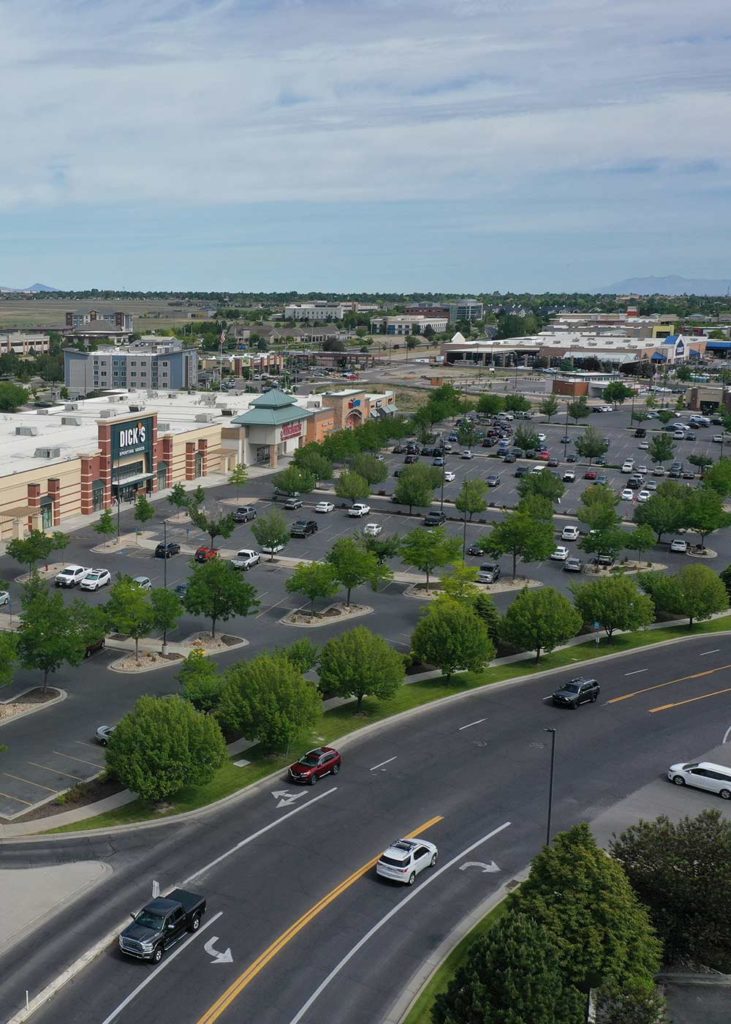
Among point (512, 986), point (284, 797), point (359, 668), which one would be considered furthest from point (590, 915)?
point (359, 668)

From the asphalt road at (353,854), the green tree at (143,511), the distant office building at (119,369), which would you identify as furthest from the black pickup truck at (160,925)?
the distant office building at (119,369)

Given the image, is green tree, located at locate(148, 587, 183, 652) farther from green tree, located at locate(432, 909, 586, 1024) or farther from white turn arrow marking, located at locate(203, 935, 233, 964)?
green tree, located at locate(432, 909, 586, 1024)

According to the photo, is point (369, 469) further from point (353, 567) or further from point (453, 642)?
point (453, 642)

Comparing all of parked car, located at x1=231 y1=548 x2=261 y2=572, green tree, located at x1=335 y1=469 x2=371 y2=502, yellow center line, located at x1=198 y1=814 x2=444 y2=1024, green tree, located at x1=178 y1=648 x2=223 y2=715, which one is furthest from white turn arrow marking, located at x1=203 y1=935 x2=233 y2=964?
green tree, located at x1=335 y1=469 x2=371 y2=502

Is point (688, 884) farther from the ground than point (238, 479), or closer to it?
closer to it

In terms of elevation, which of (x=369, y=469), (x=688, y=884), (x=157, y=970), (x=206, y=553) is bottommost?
(x=157, y=970)

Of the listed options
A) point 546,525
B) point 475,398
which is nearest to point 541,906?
point 546,525
